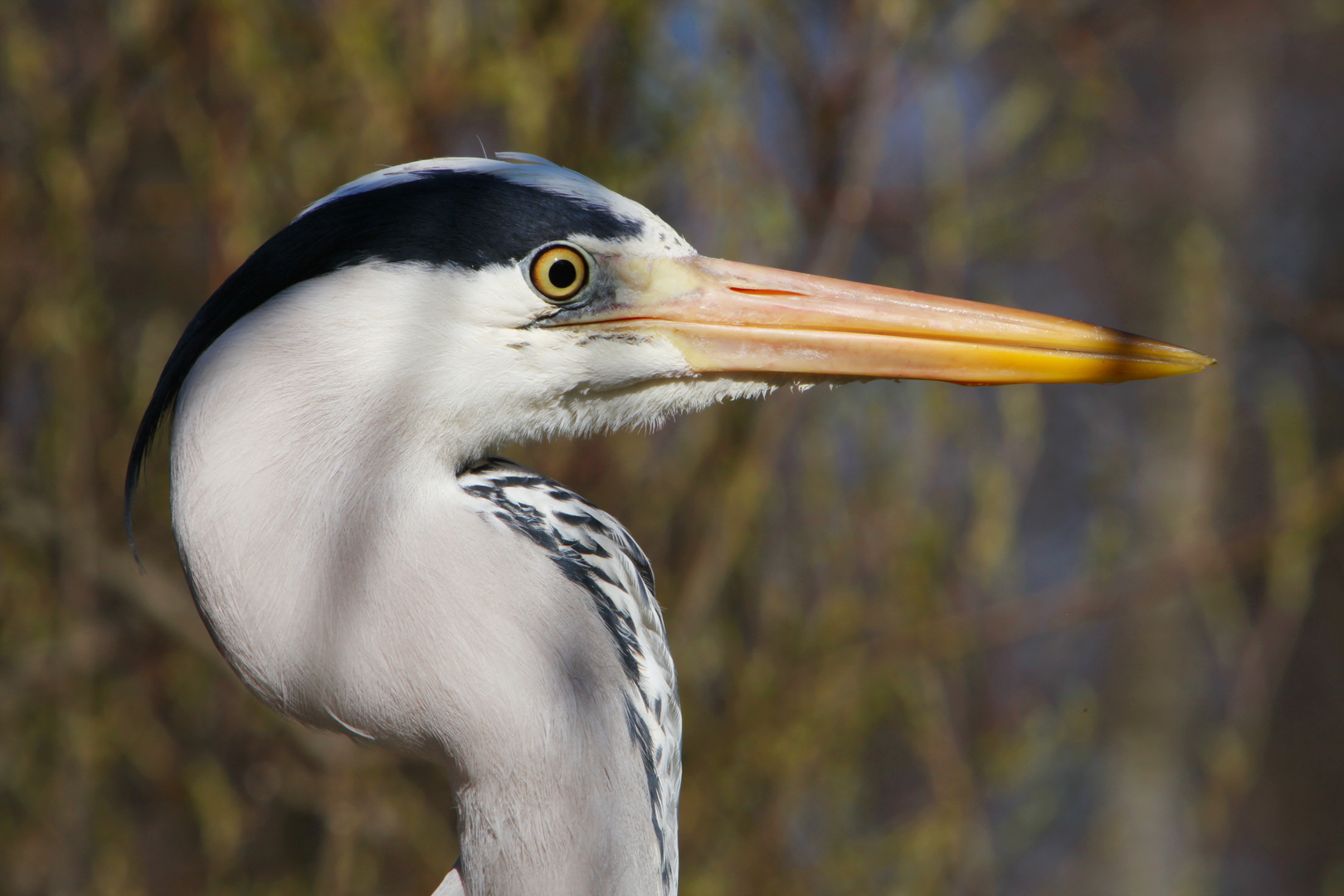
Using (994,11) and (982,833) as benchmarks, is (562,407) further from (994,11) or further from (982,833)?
(982,833)

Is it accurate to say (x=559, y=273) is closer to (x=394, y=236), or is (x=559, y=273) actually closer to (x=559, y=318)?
(x=559, y=318)

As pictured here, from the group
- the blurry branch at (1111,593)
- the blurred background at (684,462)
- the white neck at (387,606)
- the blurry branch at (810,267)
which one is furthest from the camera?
the blurry branch at (1111,593)

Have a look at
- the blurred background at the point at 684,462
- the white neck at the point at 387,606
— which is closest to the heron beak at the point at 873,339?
the white neck at the point at 387,606

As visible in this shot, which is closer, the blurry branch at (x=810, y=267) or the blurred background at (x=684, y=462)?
the blurred background at (x=684, y=462)

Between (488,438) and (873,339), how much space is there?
0.46 metres

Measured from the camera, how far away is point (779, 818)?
2.48m

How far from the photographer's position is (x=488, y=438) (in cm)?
113

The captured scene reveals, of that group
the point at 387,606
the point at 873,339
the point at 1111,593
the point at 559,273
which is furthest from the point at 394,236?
the point at 1111,593

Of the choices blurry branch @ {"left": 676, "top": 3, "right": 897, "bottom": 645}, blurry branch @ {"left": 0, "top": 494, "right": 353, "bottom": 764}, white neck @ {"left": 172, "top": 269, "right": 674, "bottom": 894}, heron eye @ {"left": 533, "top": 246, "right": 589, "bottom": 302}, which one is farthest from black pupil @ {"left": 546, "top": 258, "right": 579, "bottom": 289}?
blurry branch @ {"left": 0, "top": 494, "right": 353, "bottom": 764}

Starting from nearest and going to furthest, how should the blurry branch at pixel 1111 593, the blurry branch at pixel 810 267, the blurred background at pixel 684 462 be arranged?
the blurred background at pixel 684 462 → the blurry branch at pixel 810 267 → the blurry branch at pixel 1111 593

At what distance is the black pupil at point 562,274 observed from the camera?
1107 mm

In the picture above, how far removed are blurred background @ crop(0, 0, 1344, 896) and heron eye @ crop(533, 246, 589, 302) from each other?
99 centimetres

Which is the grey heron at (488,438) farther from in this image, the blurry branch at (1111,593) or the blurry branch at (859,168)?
the blurry branch at (1111,593)

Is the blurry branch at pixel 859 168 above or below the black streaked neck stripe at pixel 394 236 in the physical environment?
above
